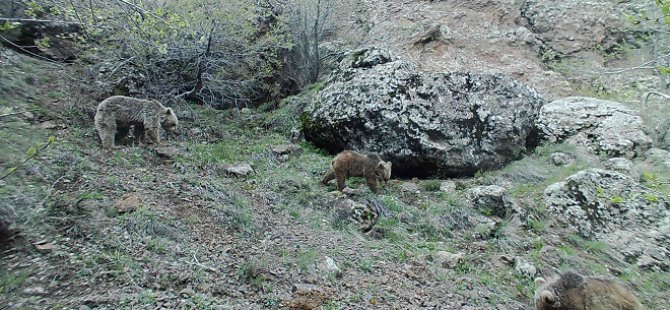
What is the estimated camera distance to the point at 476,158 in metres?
8.48

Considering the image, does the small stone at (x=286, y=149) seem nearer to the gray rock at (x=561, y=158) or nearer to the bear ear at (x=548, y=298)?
the gray rock at (x=561, y=158)

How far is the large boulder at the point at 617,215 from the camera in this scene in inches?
264

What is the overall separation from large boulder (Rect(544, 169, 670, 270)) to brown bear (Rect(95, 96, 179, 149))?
→ 6.96 meters

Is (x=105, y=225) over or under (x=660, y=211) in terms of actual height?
over

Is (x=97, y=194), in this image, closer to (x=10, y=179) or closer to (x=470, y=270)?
(x=10, y=179)

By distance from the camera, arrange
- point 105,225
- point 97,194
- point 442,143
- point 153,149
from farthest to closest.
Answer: point 442,143
point 153,149
point 97,194
point 105,225

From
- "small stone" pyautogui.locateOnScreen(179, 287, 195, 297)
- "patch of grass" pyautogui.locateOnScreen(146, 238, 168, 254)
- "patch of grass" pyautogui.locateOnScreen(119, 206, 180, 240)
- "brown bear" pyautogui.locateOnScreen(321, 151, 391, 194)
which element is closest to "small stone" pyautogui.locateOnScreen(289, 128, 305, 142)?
"brown bear" pyautogui.locateOnScreen(321, 151, 391, 194)

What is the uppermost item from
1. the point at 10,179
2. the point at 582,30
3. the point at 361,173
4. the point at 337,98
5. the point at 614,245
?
the point at 582,30

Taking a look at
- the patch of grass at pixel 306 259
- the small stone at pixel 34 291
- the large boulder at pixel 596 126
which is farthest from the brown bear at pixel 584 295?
the large boulder at pixel 596 126

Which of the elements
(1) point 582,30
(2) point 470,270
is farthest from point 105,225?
(1) point 582,30

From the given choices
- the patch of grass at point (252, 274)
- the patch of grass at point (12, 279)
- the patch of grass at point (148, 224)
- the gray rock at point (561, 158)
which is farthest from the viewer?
the gray rock at point (561, 158)

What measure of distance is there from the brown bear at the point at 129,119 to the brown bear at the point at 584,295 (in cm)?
669

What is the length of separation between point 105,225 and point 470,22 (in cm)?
1144

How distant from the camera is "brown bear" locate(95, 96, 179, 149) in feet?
24.4
